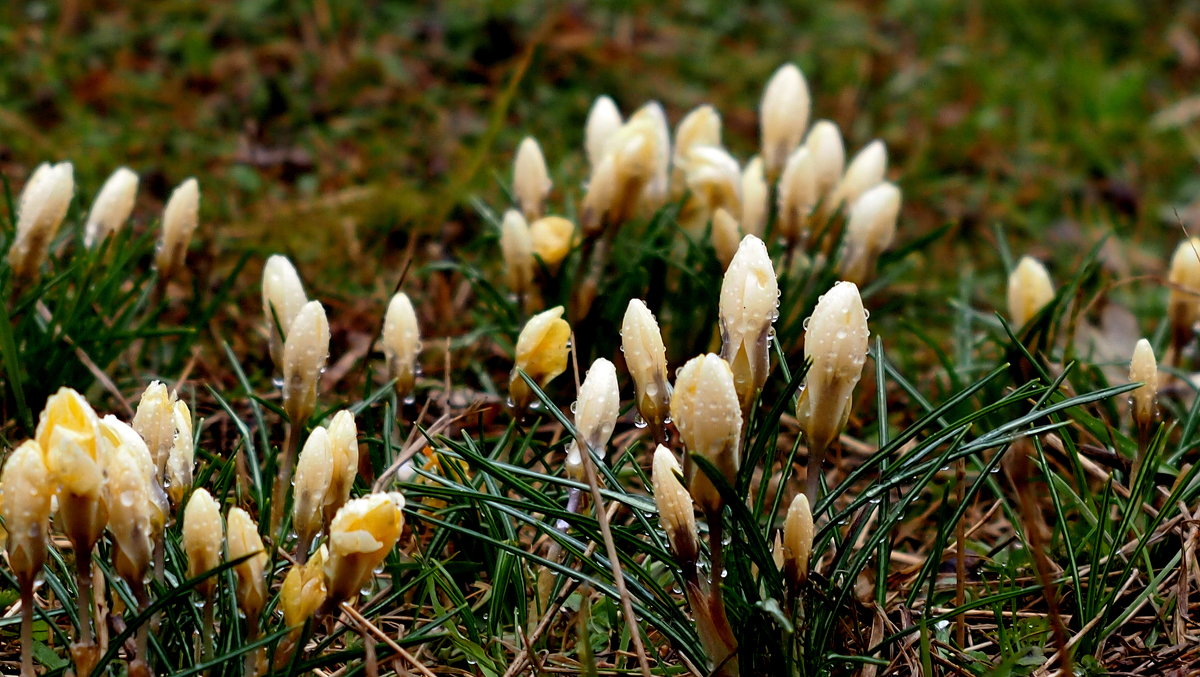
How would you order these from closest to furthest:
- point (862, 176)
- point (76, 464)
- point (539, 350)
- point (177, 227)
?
1. point (76, 464)
2. point (539, 350)
3. point (177, 227)
4. point (862, 176)

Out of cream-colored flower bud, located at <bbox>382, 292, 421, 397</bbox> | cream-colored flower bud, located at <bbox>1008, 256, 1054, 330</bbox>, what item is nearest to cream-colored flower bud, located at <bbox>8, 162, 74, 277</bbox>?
cream-colored flower bud, located at <bbox>382, 292, 421, 397</bbox>

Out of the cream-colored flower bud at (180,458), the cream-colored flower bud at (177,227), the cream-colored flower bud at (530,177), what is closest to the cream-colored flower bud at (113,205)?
the cream-colored flower bud at (177,227)

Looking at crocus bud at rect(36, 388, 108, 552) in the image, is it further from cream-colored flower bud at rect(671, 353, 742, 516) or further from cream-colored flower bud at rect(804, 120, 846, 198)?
cream-colored flower bud at rect(804, 120, 846, 198)

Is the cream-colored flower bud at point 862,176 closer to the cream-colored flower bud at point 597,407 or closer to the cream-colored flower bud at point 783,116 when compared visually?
the cream-colored flower bud at point 783,116

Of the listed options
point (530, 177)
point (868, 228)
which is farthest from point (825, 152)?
point (530, 177)

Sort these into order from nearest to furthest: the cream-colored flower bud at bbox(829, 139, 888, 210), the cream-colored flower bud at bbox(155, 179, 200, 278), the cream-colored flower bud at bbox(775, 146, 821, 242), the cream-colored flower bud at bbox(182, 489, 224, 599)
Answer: the cream-colored flower bud at bbox(182, 489, 224, 599) < the cream-colored flower bud at bbox(155, 179, 200, 278) < the cream-colored flower bud at bbox(775, 146, 821, 242) < the cream-colored flower bud at bbox(829, 139, 888, 210)

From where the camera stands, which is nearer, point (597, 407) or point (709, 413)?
point (709, 413)

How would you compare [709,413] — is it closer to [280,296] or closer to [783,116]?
[280,296]

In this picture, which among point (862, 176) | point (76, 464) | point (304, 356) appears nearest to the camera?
point (76, 464)

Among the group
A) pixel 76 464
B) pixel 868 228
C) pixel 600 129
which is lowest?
pixel 868 228
